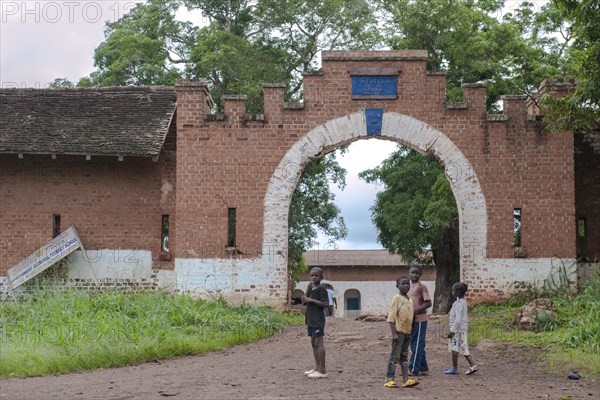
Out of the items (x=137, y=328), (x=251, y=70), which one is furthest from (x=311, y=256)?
(x=137, y=328)

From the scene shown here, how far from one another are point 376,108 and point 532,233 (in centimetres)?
459

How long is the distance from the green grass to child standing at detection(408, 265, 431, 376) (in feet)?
13.5

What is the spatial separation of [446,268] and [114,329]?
15232 millimetres

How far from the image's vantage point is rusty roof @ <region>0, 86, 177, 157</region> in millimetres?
19406

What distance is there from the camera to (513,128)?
63.3 ft

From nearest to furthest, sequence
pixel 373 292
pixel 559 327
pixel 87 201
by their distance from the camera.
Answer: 1. pixel 559 327
2. pixel 87 201
3. pixel 373 292

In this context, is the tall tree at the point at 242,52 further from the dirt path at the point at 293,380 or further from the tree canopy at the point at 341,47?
the dirt path at the point at 293,380

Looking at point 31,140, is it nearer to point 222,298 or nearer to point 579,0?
point 222,298

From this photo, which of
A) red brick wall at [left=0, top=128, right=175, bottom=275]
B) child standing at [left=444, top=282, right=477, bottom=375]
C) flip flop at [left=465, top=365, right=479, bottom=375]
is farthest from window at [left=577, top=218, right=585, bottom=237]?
red brick wall at [left=0, top=128, right=175, bottom=275]

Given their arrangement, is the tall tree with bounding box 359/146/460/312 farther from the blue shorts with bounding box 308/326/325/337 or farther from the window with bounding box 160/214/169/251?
the blue shorts with bounding box 308/326/325/337

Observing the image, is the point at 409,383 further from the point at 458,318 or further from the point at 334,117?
the point at 334,117

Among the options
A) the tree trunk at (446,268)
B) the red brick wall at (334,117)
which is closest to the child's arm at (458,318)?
the red brick wall at (334,117)

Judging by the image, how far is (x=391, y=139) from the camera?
→ 63.7 ft

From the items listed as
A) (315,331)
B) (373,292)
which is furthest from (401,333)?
(373,292)
